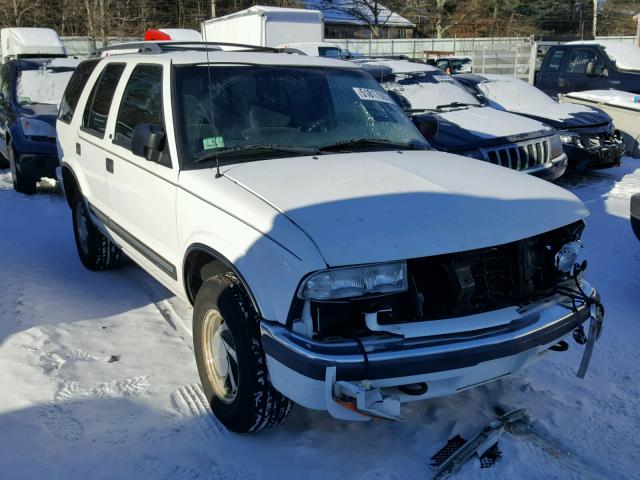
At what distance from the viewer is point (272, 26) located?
18.2 meters

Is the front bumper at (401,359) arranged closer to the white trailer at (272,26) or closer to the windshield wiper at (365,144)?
the windshield wiper at (365,144)

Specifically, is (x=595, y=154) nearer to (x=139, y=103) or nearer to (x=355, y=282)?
(x=139, y=103)

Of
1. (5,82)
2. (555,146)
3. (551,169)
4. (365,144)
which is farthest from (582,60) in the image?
(5,82)

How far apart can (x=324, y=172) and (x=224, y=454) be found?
5.07 ft

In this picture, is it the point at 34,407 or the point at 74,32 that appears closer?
the point at 34,407

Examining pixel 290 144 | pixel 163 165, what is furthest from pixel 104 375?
pixel 290 144

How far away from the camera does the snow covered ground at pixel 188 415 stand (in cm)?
297

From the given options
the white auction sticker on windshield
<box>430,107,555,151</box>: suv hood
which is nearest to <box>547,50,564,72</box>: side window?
<box>430,107,555,151</box>: suv hood

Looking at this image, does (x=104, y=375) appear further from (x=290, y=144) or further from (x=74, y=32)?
(x=74, y=32)

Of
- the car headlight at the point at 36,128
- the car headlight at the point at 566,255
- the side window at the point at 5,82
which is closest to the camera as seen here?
the car headlight at the point at 566,255

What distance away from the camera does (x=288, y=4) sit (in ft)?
120

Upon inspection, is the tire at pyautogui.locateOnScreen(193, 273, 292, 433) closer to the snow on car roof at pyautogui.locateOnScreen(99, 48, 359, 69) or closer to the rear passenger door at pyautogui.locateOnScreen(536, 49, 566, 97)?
the snow on car roof at pyautogui.locateOnScreen(99, 48, 359, 69)

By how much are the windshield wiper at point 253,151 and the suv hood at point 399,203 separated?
0.39ft

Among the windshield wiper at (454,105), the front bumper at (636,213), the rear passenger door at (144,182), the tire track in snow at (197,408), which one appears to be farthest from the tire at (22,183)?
the front bumper at (636,213)
